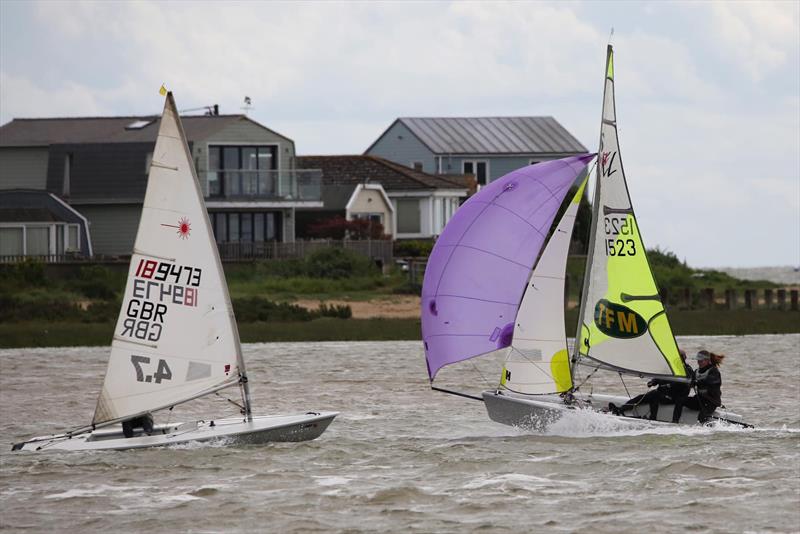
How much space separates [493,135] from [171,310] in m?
63.7

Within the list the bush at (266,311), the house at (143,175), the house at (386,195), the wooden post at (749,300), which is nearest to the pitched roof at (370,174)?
the house at (386,195)

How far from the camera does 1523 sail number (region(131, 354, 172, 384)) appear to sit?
64.3 feet

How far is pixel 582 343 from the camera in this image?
70.7 feet

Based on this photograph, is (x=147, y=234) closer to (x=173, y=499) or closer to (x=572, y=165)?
(x=173, y=499)

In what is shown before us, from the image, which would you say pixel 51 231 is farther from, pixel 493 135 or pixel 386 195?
pixel 493 135

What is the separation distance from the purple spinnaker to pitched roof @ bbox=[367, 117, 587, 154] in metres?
59.7

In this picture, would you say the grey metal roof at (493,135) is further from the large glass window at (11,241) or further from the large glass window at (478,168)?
the large glass window at (11,241)

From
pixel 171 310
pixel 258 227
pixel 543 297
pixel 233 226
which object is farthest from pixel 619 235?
pixel 258 227

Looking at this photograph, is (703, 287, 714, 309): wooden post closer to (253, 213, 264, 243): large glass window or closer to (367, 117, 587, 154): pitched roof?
(253, 213, 264, 243): large glass window

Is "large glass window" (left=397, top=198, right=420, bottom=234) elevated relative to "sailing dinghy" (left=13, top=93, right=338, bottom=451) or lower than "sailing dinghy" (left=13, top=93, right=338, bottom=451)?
elevated

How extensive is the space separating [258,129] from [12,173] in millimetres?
10343

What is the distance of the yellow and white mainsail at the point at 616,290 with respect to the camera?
837 inches

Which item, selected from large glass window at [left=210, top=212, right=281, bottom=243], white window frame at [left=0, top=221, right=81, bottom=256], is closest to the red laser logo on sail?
white window frame at [left=0, top=221, right=81, bottom=256]

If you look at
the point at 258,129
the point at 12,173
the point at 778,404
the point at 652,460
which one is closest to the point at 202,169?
the point at 258,129
